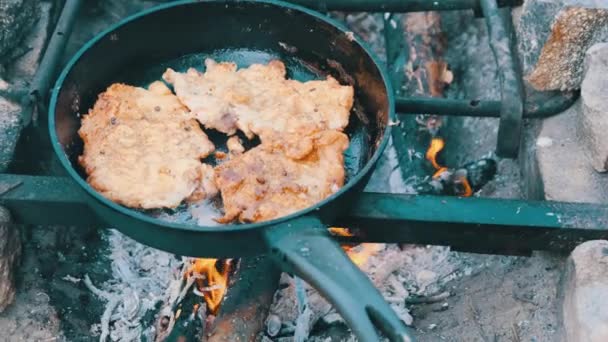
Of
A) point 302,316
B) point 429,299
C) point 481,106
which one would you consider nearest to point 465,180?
point 481,106

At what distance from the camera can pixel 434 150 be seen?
3545mm

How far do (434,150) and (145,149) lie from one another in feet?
4.93

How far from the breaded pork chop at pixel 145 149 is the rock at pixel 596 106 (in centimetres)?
146

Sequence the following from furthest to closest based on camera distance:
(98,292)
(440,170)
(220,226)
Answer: (440,170) < (98,292) < (220,226)

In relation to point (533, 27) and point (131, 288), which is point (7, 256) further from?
point (533, 27)

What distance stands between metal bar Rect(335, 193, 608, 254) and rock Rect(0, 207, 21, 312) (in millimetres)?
1232

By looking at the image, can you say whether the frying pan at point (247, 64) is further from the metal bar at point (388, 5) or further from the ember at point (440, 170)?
the ember at point (440, 170)

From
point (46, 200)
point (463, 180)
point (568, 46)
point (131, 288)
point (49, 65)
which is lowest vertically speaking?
point (131, 288)

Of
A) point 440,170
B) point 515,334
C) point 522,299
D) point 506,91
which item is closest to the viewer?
point 515,334

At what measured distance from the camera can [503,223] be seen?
2484 millimetres

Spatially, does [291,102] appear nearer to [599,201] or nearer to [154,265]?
[154,265]

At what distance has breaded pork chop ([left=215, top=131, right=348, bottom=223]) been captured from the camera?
244 cm

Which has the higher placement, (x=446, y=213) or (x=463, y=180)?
(x=446, y=213)

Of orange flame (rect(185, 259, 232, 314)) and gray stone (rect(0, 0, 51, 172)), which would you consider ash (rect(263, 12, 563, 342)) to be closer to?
orange flame (rect(185, 259, 232, 314))
